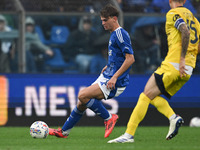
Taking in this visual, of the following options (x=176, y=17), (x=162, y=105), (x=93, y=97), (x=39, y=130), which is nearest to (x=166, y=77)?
(x=162, y=105)

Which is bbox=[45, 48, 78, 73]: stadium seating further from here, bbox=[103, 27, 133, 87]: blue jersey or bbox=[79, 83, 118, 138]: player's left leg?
bbox=[103, 27, 133, 87]: blue jersey

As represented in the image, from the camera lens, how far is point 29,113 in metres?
11.3

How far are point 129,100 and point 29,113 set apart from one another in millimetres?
2251

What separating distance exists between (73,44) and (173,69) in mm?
5270

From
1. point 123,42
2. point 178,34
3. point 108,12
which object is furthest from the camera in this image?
point 108,12

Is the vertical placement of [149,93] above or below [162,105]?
above

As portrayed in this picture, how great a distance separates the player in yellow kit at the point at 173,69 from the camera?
6629mm

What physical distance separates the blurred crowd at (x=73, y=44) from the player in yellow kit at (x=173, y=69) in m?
4.94

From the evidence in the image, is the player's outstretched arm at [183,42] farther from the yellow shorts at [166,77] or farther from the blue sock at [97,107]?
the blue sock at [97,107]

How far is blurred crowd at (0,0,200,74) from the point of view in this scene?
458 inches

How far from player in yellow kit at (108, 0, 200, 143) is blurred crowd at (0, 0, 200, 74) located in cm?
494

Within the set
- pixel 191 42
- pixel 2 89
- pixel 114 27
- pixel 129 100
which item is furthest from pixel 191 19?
pixel 2 89

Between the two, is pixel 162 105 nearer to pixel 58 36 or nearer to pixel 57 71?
pixel 57 71

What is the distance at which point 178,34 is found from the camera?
22.3ft
